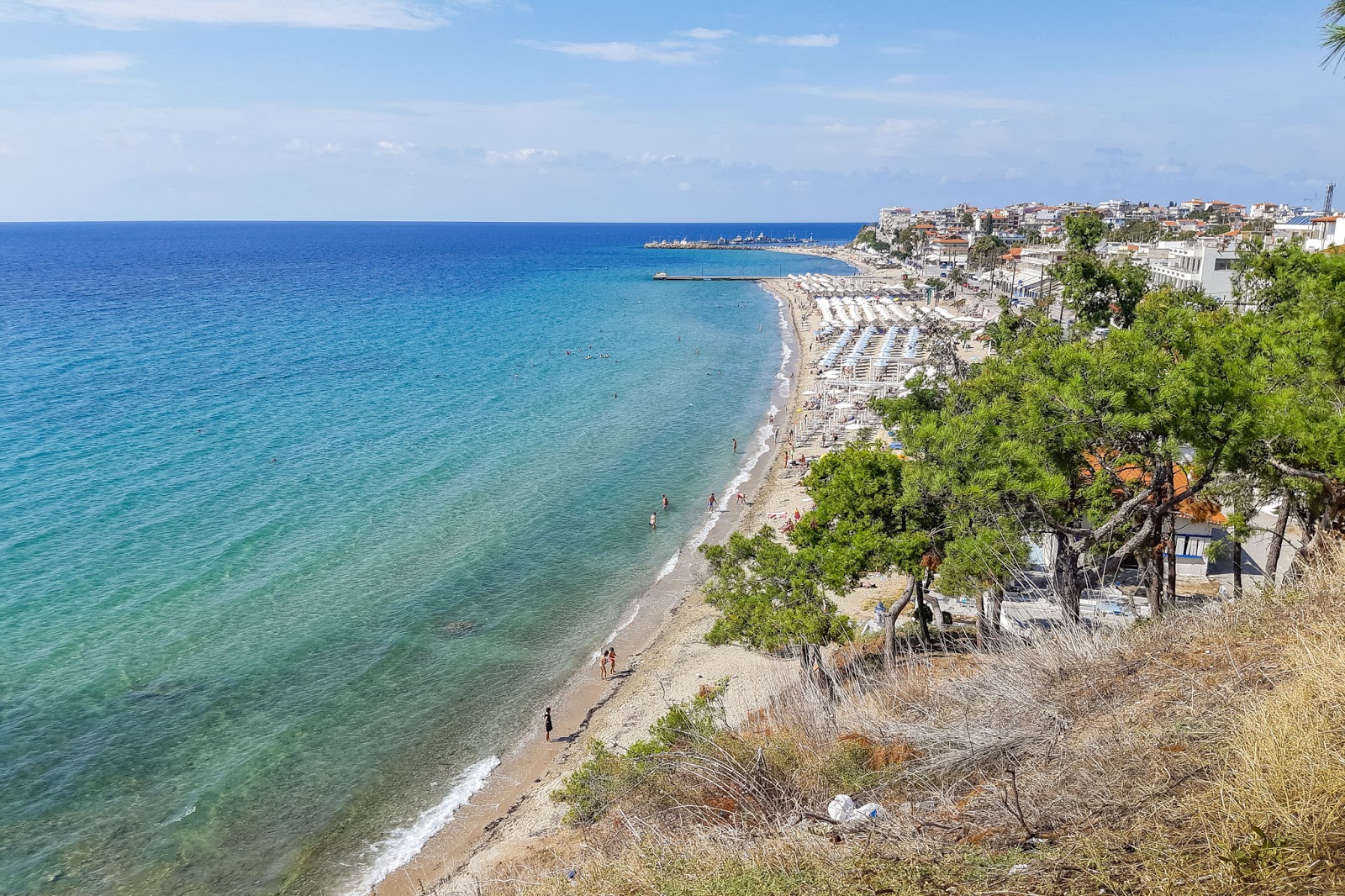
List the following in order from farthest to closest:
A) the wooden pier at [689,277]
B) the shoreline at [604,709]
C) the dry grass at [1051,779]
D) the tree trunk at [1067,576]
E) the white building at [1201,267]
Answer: the wooden pier at [689,277]
the white building at [1201,267]
the shoreline at [604,709]
the tree trunk at [1067,576]
the dry grass at [1051,779]

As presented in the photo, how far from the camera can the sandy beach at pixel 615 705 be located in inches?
521

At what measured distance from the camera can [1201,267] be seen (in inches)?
1697

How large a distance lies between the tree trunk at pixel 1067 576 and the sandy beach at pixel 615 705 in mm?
4523

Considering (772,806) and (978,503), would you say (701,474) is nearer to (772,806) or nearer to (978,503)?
(978,503)

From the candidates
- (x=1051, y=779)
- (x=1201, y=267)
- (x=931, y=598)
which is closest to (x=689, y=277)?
(x=1201, y=267)

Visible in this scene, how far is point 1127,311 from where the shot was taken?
16328 millimetres

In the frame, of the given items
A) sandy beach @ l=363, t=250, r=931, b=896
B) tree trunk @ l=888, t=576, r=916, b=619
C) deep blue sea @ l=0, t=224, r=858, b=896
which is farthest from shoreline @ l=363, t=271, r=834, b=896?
tree trunk @ l=888, t=576, r=916, b=619

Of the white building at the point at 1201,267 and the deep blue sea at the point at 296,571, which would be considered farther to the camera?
the white building at the point at 1201,267

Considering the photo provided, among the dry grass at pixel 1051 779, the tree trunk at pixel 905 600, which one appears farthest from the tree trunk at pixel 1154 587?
the tree trunk at pixel 905 600

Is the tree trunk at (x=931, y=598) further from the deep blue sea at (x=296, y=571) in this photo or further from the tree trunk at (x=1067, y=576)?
the deep blue sea at (x=296, y=571)

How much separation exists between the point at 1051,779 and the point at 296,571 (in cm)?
2230

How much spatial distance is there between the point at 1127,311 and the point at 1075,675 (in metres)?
11.1

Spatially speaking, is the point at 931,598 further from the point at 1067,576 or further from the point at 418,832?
the point at 418,832

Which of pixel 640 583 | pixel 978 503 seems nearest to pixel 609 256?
pixel 640 583
